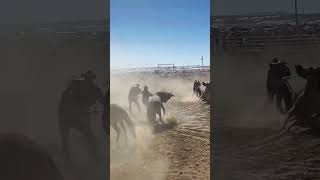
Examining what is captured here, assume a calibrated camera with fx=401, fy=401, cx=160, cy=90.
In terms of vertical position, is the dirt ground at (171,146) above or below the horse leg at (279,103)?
below

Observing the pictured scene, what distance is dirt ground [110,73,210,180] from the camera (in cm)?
268

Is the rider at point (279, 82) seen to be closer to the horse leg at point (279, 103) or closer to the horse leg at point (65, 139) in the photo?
the horse leg at point (279, 103)

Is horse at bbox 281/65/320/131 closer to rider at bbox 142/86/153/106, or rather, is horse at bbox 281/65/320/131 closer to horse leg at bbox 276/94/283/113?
horse leg at bbox 276/94/283/113

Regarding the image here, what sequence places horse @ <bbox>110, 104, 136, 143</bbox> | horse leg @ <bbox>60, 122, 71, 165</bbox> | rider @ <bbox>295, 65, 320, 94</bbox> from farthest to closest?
horse leg @ <bbox>60, 122, 71, 165</bbox> < horse @ <bbox>110, 104, 136, 143</bbox> < rider @ <bbox>295, 65, 320, 94</bbox>

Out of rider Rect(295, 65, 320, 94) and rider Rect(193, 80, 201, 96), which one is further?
rider Rect(193, 80, 201, 96)

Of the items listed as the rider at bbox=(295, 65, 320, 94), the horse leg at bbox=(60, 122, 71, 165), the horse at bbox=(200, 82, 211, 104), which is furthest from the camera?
the horse leg at bbox=(60, 122, 71, 165)

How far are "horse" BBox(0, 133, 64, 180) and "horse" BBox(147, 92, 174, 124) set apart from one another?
2.62 ft

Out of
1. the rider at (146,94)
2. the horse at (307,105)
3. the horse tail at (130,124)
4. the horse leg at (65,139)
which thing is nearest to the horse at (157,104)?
the rider at (146,94)

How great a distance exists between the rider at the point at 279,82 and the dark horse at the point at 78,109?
3.77ft

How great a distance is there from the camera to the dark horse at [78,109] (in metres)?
2.81

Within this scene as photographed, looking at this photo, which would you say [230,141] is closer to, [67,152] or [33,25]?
[67,152]

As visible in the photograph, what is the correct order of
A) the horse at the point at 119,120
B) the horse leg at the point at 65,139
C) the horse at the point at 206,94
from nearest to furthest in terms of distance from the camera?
the horse at the point at 206,94
the horse at the point at 119,120
the horse leg at the point at 65,139

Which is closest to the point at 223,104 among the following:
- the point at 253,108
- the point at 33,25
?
the point at 253,108

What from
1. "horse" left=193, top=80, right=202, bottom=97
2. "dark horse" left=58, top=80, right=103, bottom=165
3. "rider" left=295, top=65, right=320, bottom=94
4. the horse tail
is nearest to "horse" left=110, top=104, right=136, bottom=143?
the horse tail
